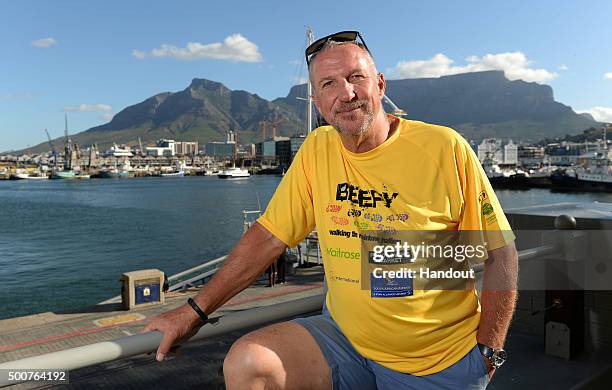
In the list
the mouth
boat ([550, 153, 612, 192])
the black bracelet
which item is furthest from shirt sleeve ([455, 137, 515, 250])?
boat ([550, 153, 612, 192])

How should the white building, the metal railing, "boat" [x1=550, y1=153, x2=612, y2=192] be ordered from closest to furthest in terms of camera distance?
the metal railing → "boat" [x1=550, y1=153, x2=612, y2=192] → the white building

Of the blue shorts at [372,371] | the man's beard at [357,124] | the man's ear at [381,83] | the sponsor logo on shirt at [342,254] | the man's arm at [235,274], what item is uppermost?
the man's ear at [381,83]

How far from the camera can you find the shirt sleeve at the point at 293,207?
2.17 m

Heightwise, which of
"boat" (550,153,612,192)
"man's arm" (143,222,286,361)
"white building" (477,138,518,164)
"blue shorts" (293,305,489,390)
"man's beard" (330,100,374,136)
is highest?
"white building" (477,138,518,164)

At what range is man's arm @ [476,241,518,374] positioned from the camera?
6.09 ft

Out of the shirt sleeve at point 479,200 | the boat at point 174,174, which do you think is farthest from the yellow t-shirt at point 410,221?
the boat at point 174,174

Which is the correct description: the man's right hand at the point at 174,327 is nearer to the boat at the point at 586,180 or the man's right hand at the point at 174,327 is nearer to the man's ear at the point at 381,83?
the man's ear at the point at 381,83

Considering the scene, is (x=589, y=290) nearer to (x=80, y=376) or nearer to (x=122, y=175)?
(x=80, y=376)

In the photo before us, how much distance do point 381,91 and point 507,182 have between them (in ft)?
352

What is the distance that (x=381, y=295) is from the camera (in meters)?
1.83

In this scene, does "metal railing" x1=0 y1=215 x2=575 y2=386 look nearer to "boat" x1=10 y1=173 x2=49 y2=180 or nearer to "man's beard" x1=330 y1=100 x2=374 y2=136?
"man's beard" x1=330 y1=100 x2=374 y2=136

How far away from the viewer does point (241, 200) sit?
78.8 meters

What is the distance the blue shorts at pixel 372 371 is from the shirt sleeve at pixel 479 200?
16.4 inches

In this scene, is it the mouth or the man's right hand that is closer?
the man's right hand
